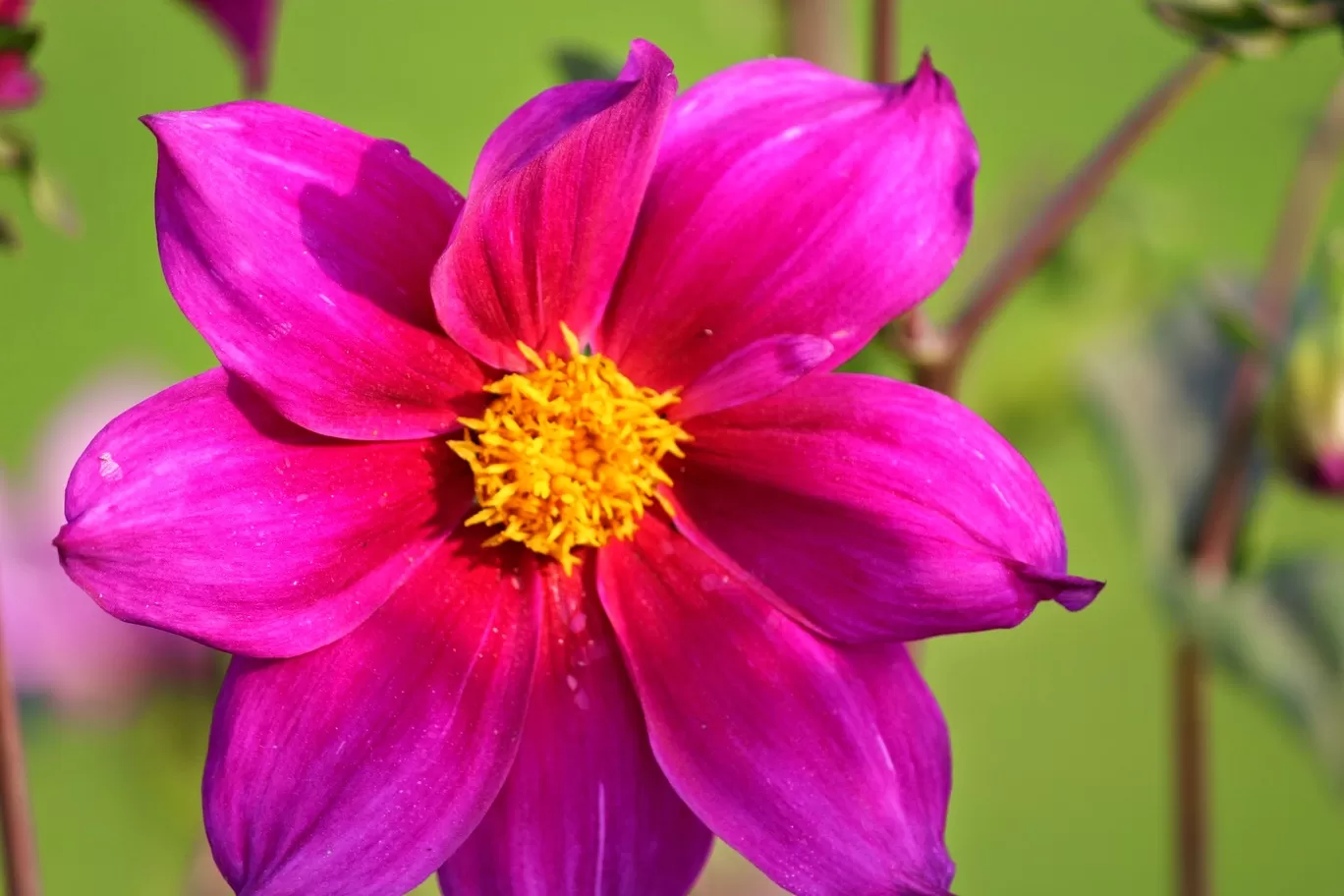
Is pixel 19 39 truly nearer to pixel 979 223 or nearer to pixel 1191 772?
pixel 1191 772

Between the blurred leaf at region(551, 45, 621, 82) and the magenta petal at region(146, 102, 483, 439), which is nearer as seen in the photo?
the magenta petal at region(146, 102, 483, 439)

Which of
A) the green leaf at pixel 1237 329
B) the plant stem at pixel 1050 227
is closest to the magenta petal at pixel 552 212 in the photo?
the plant stem at pixel 1050 227

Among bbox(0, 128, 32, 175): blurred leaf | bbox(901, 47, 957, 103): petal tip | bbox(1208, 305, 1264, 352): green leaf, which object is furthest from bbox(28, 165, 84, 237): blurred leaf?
bbox(1208, 305, 1264, 352): green leaf

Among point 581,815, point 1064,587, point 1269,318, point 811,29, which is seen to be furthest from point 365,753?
point 1269,318

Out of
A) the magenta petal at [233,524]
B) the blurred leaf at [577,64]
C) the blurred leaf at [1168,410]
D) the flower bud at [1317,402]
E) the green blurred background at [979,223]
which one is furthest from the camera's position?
the green blurred background at [979,223]

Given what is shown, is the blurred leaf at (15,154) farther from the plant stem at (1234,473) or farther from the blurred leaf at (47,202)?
the plant stem at (1234,473)

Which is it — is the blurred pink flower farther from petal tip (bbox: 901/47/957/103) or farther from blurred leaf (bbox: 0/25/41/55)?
petal tip (bbox: 901/47/957/103)
